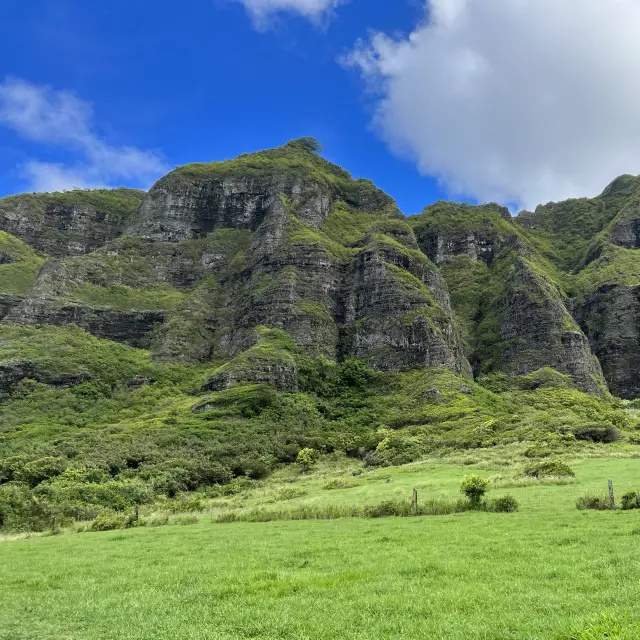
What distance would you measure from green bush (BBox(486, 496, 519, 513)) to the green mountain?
1314 inches

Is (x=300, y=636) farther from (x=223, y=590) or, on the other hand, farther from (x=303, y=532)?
(x=303, y=532)

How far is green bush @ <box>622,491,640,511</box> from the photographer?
898 inches

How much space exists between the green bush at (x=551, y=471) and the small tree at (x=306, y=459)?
38.3 metres

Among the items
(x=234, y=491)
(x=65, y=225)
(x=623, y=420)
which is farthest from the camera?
(x=65, y=225)

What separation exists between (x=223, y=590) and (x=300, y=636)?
14.5 feet

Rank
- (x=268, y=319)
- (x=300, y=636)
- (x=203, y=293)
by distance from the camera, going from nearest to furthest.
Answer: (x=300, y=636), (x=268, y=319), (x=203, y=293)

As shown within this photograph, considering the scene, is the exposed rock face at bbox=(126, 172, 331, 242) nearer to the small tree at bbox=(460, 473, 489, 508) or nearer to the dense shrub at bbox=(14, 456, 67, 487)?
the dense shrub at bbox=(14, 456, 67, 487)

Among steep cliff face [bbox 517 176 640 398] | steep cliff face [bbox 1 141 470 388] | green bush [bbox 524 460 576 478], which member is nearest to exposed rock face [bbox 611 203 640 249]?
steep cliff face [bbox 517 176 640 398]

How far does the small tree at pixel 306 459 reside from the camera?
7156 cm

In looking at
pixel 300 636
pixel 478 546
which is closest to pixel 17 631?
pixel 300 636

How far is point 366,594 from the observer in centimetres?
1180

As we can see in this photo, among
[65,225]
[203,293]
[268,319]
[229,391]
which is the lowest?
[229,391]

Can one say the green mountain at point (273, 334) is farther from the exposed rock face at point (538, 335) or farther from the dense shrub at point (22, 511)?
the exposed rock face at point (538, 335)

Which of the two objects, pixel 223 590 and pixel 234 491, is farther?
pixel 234 491
